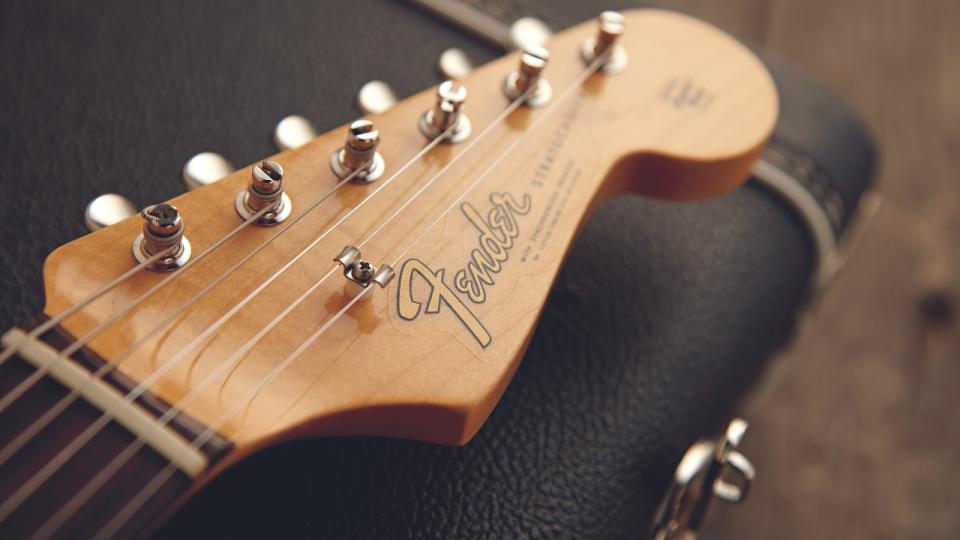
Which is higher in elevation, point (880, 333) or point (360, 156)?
point (360, 156)

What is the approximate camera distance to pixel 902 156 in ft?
3.52

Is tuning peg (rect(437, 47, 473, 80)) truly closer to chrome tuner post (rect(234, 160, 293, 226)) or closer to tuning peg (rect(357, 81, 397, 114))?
tuning peg (rect(357, 81, 397, 114))

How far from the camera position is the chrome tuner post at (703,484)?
507mm

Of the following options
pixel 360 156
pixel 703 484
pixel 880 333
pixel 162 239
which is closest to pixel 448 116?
pixel 360 156

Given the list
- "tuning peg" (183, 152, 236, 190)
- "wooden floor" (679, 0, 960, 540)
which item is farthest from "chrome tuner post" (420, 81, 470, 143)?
"wooden floor" (679, 0, 960, 540)

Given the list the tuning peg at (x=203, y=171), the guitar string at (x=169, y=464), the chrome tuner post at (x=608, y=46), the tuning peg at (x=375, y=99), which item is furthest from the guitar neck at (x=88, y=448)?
the chrome tuner post at (x=608, y=46)

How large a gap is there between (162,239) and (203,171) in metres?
0.08

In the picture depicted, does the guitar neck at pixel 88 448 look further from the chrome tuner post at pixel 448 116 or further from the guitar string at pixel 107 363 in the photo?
the chrome tuner post at pixel 448 116

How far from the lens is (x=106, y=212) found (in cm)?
39

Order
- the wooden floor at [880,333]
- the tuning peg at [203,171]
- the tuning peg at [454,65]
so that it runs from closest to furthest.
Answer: the tuning peg at [203,171] < the tuning peg at [454,65] < the wooden floor at [880,333]

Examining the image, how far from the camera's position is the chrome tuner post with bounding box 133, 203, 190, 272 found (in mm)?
346

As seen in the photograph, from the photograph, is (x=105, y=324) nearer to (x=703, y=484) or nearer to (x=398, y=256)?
(x=398, y=256)

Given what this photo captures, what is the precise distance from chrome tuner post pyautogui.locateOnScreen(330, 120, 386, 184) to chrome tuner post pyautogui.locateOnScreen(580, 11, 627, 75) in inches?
6.2

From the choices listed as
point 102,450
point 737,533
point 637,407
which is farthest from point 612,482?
point 737,533
